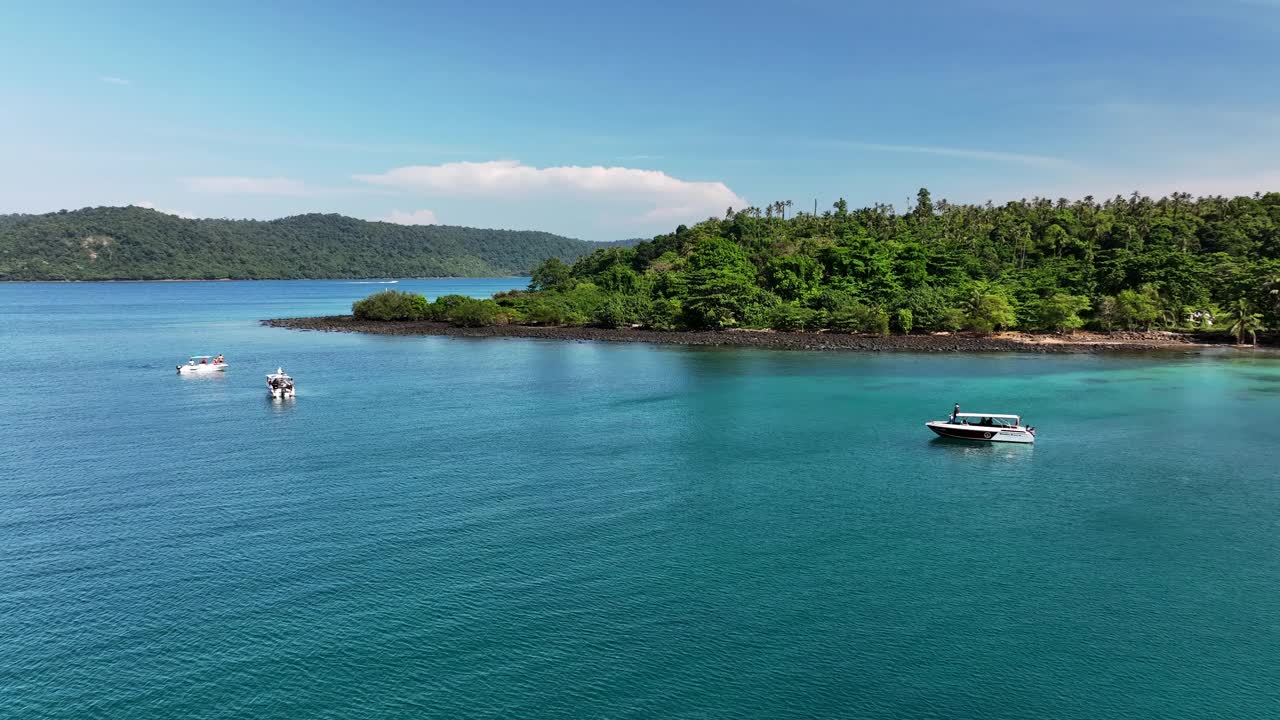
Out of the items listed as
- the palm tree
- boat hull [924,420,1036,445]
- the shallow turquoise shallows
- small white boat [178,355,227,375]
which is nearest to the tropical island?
the palm tree

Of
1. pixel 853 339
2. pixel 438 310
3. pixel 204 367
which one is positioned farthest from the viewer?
pixel 438 310

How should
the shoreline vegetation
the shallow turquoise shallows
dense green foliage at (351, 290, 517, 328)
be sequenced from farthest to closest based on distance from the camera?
dense green foliage at (351, 290, 517, 328) → the shoreline vegetation → the shallow turquoise shallows

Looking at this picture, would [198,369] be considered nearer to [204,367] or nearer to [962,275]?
[204,367]

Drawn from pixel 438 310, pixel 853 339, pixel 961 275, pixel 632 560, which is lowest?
pixel 632 560

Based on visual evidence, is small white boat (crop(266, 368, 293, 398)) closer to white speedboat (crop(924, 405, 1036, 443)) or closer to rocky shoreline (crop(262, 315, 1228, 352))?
white speedboat (crop(924, 405, 1036, 443))

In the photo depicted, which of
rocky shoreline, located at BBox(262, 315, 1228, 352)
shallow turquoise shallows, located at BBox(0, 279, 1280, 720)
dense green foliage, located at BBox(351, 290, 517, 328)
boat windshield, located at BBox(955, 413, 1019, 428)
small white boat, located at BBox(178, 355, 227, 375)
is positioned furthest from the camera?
dense green foliage, located at BBox(351, 290, 517, 328)

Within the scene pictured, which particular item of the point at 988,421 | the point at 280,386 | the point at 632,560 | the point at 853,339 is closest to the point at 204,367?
the point at 280,386

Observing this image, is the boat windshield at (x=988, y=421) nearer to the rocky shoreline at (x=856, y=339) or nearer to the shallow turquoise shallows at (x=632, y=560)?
the shallow turquoise shallows at (x=632, y=560)
